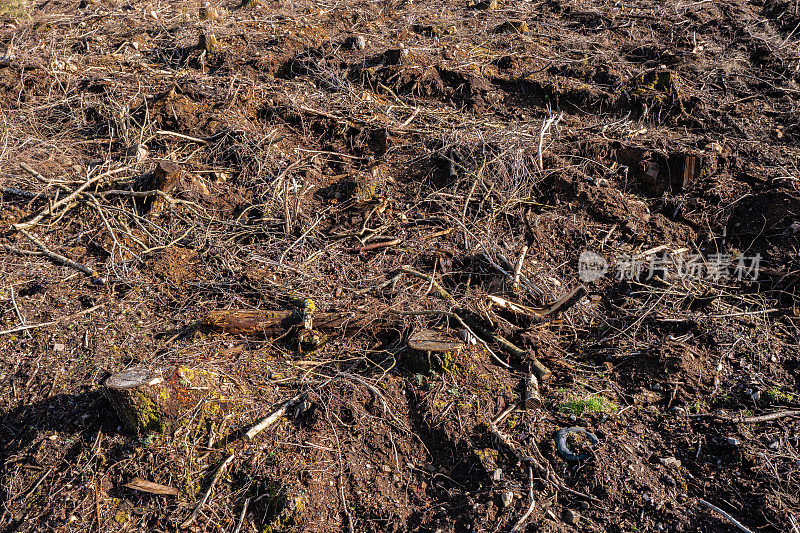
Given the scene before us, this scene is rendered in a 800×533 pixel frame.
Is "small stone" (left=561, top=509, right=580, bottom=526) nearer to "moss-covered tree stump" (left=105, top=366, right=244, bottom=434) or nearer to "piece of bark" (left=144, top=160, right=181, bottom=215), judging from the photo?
"moss-covered tree stump" (left=105, top=366, right=244, bottom=434)

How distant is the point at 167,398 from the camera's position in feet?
8.61

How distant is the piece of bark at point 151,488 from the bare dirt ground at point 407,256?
0.03 metres

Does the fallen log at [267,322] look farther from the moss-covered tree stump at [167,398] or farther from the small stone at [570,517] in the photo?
the small stone at [570,517]

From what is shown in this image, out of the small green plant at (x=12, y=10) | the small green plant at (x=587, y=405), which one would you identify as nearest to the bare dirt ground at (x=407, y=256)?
the small green plant at (x=587, y=405)

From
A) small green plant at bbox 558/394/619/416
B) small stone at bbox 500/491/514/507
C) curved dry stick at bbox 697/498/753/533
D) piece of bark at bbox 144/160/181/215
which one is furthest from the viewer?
piece of bark at bbox 144/160/181/215

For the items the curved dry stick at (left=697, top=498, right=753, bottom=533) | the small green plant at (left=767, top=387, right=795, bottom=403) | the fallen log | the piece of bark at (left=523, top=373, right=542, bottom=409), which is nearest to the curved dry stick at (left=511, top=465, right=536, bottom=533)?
the piece of bark at (left=523, top=373, right=542, bottom=409)

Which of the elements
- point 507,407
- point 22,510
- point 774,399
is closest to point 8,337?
point 22,510

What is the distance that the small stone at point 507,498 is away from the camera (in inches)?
96.3

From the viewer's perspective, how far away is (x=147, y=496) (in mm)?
2537

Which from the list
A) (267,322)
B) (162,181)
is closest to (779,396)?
(267,322)

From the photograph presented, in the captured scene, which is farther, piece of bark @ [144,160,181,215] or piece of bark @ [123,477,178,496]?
piece of bark @ [144,160,181,215]

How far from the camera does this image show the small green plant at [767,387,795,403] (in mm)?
2938

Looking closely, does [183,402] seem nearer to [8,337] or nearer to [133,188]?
[8,337]

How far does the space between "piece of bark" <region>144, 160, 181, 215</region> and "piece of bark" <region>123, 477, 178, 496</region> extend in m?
2.25
